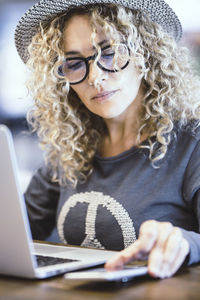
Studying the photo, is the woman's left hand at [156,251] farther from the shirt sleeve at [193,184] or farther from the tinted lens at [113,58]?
the tinted lens at [113,58]

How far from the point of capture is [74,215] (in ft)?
4.22

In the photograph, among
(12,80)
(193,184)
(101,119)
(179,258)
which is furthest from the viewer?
(12,80)

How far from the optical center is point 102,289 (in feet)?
2.27

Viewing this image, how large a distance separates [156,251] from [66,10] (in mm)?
745

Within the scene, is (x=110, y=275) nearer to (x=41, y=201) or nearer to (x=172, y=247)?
(x=172, y=247)

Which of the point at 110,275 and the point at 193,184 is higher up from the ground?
the point at 110,275

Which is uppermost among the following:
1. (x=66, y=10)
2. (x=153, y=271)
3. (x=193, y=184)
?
(x=66, y=10)

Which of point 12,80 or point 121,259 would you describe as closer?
point 121,259

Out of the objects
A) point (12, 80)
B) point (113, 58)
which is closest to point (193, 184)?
point (113, 58)

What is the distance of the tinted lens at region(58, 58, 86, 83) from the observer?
120 cm

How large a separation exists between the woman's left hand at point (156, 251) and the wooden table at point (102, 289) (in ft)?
0.07

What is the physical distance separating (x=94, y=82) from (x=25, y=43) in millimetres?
299

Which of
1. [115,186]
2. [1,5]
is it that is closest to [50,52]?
[115,186]

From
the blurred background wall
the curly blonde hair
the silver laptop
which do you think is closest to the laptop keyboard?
the silver laptop
